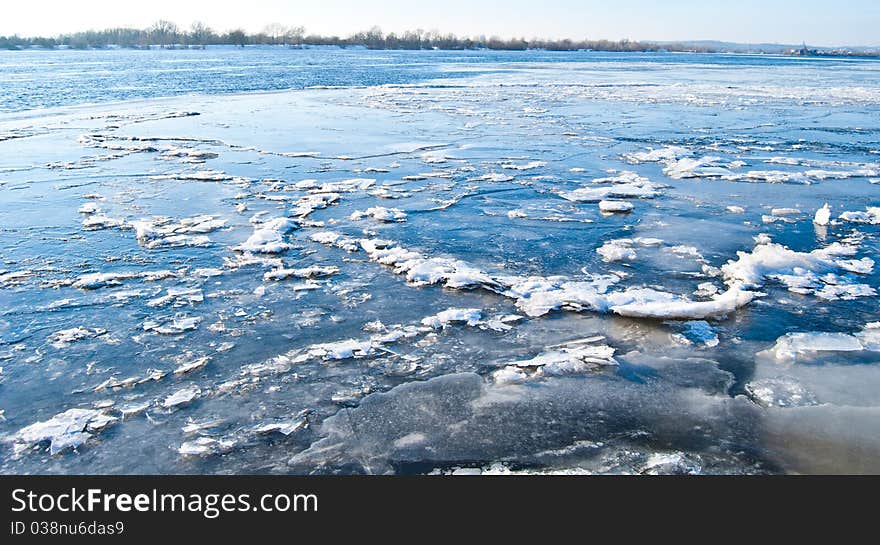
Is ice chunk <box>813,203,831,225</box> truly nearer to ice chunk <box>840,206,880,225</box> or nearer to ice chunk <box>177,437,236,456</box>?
ice chunk <box>840,206,880,225</box>

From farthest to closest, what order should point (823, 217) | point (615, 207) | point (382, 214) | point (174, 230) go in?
point (615, 207) → point (382, 214) → point (823, 217) → point (174, 230)

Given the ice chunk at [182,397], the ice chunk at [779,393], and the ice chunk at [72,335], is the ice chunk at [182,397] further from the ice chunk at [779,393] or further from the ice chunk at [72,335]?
the ice chunk at [779,393]

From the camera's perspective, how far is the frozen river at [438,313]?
3.07m

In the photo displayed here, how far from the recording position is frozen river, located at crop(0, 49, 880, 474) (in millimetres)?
3074

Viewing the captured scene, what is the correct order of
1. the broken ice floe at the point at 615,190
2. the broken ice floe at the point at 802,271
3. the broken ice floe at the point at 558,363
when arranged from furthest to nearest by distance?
the broken ice floe at the point at 615,190
the broken ice floe at the point at 802,271
the broken ice floe at the point at 558,363

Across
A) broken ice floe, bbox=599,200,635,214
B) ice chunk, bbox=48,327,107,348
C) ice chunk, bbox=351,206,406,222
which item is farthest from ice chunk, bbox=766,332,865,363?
ice chunk, bbox=48,327,107,348

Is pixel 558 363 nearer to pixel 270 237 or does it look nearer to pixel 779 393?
pixel 779 393

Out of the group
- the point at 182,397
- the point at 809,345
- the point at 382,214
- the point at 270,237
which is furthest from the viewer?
the point at 382,214

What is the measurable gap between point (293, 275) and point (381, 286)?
2.65ft

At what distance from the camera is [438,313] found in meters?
4.54

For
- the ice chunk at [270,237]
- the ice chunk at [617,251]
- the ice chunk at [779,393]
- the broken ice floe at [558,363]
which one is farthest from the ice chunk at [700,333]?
the ice chunk at [270,237]

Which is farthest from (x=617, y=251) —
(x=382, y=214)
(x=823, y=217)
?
(x=823, y=217)

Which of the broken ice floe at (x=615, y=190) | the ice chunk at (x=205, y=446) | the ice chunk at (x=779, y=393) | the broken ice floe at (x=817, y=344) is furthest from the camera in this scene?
the broken ice floe at (x=615, y=190)

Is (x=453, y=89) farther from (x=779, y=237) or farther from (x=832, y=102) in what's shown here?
(x=779, y=237)
